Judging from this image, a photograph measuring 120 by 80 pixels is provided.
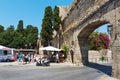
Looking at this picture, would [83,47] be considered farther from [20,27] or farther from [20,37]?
[20,27]

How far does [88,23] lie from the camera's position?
89.4 ft

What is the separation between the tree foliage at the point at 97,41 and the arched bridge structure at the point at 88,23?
1452 centimetres

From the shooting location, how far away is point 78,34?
107 ft

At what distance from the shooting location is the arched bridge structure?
19.8 meters

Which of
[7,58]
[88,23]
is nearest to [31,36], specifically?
[7,58]

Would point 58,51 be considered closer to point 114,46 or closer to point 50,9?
point 50,9

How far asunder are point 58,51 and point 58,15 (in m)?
8.08

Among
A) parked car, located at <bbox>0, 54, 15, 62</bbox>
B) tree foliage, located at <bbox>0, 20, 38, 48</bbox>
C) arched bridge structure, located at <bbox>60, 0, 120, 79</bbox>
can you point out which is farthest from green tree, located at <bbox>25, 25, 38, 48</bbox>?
parked car, located at <bbox>0, 54, 15, 62</bbox>

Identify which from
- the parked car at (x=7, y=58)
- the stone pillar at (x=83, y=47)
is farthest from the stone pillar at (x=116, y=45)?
the parked car at (x=7, y=58)

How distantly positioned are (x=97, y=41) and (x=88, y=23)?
→ 30.9 metres

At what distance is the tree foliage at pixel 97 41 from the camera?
188 feet

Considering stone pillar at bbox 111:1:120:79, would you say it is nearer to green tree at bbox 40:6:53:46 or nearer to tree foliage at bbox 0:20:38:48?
green tree at bbox 40:6:53:46

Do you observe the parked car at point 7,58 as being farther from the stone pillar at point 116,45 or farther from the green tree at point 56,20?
the stone pillar at point 116,45

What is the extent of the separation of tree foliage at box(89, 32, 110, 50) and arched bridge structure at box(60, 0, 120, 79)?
47.6ft
